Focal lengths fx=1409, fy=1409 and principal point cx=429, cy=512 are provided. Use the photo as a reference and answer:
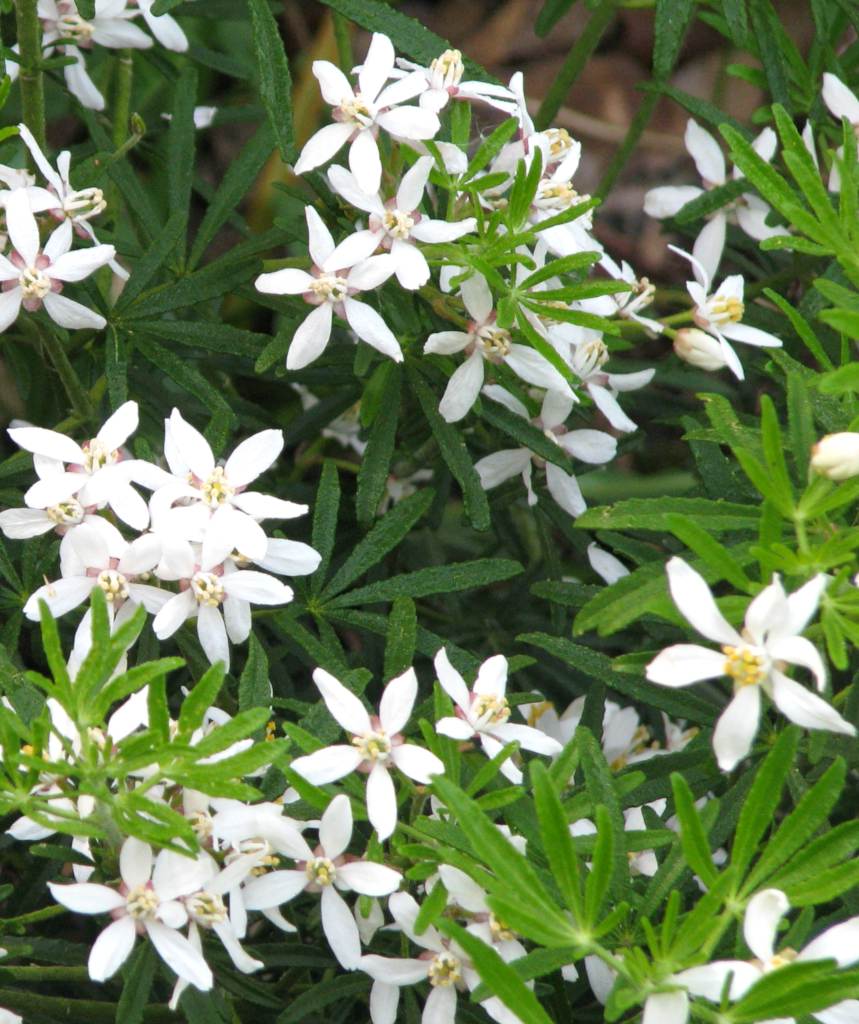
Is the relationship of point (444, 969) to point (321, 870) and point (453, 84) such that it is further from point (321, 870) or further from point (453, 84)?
point (453, 84)

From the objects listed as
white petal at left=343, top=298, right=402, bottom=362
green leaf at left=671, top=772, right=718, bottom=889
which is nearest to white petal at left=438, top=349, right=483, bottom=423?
white petal at left=343, top=298, right=402, bottom=362

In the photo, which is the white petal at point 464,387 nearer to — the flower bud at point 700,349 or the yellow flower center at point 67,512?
the flower bud at point 700,349

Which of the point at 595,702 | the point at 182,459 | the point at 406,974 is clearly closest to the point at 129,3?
the point at 182,459

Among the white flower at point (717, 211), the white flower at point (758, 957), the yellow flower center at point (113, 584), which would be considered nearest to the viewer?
the white flower at point (758, 957)

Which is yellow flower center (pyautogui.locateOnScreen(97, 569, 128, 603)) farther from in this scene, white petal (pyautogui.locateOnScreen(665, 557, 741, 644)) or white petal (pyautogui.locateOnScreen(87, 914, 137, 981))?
white petal (pyautogui.locateOnScreen(665, 557, 741, 644))

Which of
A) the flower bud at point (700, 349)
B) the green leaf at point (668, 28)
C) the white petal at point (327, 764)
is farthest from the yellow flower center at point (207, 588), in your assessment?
the green leaf at point (668, 28)

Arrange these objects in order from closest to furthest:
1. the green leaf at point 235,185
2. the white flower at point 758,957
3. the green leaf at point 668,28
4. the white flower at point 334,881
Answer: the white flower at point 758,957
the white flower at point 334,881
the green leaf at point 668,28
the green leaf at point 235,185

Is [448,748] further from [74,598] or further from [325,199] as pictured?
[325,199]
